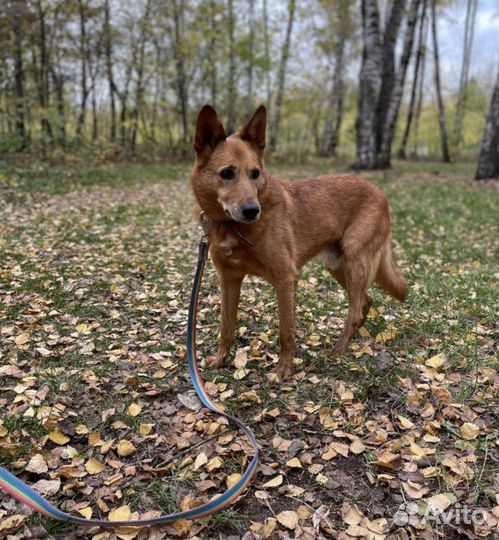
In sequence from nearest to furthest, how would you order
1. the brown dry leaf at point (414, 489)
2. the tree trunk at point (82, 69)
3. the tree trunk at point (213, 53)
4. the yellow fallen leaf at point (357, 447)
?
the brown dry leaf at point (414, 489) < the yellow fallen leaf at point (357, 447) < the tree trunk at point (82, 69) < the tree trunk at point (213, 53)

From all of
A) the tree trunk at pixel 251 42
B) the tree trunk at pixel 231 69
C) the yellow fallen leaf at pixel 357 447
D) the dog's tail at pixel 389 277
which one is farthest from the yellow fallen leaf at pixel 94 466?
the tree trunk at pixel 251 42

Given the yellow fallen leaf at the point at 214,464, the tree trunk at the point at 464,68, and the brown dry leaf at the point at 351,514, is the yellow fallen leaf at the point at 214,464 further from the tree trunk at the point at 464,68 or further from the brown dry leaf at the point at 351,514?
the tree trunk at the point at 464,68

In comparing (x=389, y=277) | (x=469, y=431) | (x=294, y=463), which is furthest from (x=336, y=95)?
(x=294, y=463)

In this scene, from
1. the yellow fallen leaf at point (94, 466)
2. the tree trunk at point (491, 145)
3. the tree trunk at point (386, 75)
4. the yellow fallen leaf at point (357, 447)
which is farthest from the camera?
the tree trunk at point (386, 75)

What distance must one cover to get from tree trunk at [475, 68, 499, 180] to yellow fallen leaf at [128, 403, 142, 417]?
1580 cm

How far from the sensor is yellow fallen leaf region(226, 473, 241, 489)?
286 cm

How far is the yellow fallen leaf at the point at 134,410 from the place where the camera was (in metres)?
3.50

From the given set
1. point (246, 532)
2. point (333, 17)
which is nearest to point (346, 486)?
point (246, 532)

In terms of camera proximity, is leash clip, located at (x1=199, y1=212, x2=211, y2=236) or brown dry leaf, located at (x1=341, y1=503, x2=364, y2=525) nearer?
brown dry leaf, located at (x1=341, y1=503, x2=364, y2=525)

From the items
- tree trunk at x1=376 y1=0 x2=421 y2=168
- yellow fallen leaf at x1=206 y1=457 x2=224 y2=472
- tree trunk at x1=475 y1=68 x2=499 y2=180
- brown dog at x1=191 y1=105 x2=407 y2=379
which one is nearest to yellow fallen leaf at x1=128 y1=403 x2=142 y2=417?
yellow fallen leaf at x1=206 y1=457 x2=224 y2=472

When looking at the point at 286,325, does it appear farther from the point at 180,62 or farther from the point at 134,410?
the point at 180,62

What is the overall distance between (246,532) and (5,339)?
3201 mm

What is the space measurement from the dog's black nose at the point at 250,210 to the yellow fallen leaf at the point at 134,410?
1733mm

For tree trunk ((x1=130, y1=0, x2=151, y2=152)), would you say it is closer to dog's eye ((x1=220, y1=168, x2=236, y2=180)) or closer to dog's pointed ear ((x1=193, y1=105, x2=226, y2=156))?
dog's pointed ear ((x1=193, y1=105, x2=226, y2=156))
